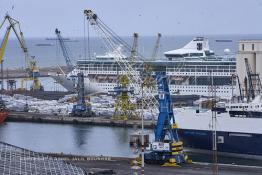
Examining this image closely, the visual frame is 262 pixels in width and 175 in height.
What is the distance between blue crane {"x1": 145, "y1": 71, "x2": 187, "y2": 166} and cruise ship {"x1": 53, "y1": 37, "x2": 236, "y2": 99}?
76.0ft

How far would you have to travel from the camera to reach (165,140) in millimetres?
27688

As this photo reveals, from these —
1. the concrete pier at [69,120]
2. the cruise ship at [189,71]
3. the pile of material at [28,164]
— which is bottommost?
the pile of material at [28,164]

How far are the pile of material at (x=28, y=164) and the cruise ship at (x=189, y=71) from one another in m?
32.7

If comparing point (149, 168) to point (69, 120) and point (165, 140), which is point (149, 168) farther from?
point (69, 120)

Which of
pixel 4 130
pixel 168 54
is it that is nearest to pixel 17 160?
pixel 4 130

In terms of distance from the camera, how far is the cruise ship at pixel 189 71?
5359 centimetres

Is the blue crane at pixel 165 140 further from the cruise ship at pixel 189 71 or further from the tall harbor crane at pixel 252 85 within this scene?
the cruise ship at pixel 189 71

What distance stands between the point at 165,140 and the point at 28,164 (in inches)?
424

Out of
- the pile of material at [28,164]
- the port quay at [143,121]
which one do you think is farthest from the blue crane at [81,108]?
the pile of material at [28,164]

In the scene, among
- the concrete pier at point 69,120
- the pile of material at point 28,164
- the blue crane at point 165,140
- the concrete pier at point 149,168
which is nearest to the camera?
the pile of material at point 28,164

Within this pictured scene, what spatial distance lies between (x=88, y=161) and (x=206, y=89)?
27536 millimetres

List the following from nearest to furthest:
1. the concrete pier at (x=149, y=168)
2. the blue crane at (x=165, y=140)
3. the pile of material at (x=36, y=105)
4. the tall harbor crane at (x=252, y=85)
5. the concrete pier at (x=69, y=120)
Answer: the concrete pier at (x=149, y=168) < the blue crane at (x=165, y=140) < the tall harbor crane at (x=252, y=85) < the concrete pier at (x=69, y=120) < the pile of material at (x=36, y=105)

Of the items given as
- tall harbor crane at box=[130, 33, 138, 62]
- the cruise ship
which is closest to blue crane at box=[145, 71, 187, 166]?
the cruise ship

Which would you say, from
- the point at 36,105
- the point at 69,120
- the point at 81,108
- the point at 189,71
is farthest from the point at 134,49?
the point at 69,120
